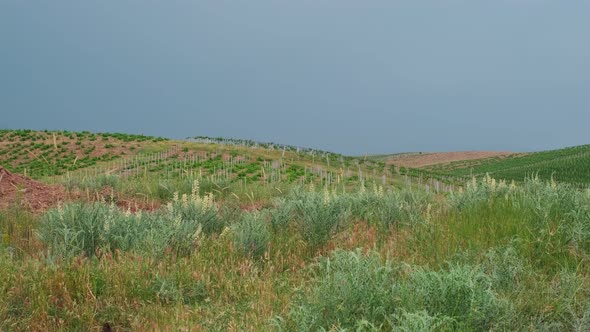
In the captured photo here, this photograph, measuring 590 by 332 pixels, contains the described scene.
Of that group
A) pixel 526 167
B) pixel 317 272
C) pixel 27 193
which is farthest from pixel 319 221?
pixel 526 167

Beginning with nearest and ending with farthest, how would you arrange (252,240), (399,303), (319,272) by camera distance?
1. (399,303)
2. (319,272)
3. (252,240)

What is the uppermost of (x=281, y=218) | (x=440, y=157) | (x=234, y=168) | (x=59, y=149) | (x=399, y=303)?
(x=59, y=149)

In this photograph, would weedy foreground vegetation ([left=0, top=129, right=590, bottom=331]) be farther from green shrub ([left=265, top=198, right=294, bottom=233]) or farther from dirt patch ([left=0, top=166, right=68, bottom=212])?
dirt patch ([left=0, top=166, right=68, bottom=212])

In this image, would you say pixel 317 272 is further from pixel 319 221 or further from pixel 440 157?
pixel 440 157

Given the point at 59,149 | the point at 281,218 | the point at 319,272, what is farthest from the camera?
the point at 59,149

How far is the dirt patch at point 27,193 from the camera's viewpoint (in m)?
11.0

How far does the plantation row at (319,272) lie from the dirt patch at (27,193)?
3.26m

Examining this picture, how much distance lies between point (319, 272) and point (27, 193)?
9.54 meters

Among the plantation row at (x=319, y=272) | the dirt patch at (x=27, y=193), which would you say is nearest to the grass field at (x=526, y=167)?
the dirt patch at (x=27, y=193)

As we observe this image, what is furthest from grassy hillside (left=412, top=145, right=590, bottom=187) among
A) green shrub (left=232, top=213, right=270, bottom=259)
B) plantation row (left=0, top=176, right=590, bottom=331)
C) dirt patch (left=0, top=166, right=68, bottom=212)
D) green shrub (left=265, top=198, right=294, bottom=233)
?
green shrub (left=232, top=213, right=270, bottom=259)

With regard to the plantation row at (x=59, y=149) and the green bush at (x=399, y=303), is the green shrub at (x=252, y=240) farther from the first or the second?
the plantation row at (x=59, y=149)

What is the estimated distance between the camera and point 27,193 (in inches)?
489

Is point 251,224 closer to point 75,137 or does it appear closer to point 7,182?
point 7,182

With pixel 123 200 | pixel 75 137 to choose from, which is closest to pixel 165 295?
pixel 123 200
